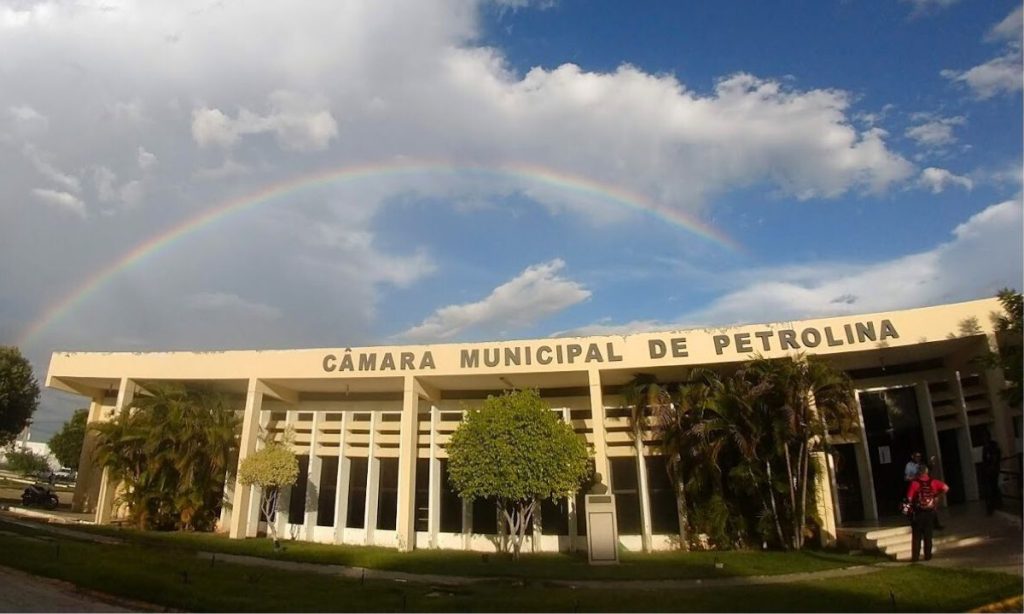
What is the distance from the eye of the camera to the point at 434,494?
→ 79.6 ft

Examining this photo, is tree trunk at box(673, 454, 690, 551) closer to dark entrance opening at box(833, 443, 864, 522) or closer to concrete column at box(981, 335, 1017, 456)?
dark entrance opening at box(833, 443, 864, 522)

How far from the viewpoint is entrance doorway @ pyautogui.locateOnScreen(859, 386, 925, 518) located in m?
21.5

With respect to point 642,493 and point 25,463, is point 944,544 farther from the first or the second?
point 25,463

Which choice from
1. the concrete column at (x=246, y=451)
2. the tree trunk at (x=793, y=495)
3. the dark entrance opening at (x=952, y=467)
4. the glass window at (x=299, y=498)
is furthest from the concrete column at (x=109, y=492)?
the dark entrance opening at (x=952, y=467)

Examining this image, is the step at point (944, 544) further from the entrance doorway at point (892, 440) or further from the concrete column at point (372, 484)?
the concrete column at point (372, 484)

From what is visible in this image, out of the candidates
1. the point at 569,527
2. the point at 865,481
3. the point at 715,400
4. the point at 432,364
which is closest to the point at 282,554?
the point at 432,364

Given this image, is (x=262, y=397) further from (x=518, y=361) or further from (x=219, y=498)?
(x=518, y=361)

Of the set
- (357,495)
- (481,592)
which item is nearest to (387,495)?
(357,495)

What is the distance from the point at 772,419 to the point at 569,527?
8.36 meters

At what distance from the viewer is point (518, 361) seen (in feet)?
73.3

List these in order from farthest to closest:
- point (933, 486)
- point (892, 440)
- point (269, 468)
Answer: point (269, 468)
point (892, 440)
point (933, 486)

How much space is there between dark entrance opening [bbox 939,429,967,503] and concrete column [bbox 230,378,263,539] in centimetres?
2468

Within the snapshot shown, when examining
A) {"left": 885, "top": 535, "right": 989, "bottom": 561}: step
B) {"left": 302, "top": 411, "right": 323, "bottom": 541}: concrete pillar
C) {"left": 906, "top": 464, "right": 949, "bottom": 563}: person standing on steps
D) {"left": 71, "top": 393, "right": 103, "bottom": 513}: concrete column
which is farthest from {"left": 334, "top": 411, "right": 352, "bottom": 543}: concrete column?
{"left": 906, "top": 464, "right": 949, "bottom": 563}: person standing on steps

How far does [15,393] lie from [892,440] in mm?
42781
